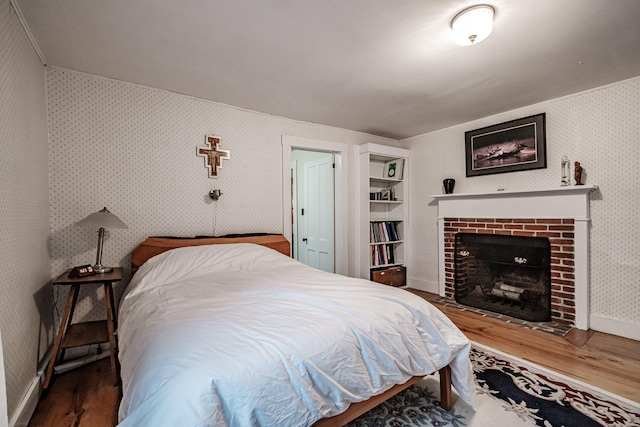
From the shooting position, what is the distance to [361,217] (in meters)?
3.84

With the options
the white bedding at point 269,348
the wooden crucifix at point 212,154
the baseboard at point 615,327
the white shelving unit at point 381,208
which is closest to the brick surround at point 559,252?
the baseboard at point 615,327

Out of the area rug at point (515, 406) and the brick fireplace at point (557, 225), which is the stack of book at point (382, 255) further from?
the area rug at point (515, 406)

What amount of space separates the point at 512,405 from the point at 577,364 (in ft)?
2.86

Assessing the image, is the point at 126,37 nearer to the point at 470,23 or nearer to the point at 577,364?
the point at 470,23

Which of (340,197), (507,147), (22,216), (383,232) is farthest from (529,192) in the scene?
(22,216)

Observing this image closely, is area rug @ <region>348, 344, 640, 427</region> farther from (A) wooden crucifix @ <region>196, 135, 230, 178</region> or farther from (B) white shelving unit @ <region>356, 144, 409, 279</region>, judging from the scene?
(A) wooden crucifix @ <region>196, 135, 230, 178</region>

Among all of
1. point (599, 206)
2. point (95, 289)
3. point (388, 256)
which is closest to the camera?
point (95, 289)

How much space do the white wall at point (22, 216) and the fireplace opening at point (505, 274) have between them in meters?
3.97

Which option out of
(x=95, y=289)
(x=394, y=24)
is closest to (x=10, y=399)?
(x=95, y=289)

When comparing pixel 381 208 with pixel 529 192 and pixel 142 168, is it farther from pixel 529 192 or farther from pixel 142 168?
pixel 142 168

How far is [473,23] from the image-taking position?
161 cm

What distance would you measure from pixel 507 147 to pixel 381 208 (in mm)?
1788

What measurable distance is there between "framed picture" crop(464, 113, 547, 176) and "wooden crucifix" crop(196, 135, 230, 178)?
9.80ft

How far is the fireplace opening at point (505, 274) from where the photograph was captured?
3.07 m
